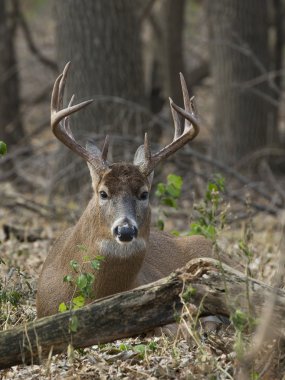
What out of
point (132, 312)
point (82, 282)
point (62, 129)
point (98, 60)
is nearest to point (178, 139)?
point (62, 129)

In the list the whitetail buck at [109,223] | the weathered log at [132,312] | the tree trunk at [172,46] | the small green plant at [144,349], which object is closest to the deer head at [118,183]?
the whitetail buck at [109,223]

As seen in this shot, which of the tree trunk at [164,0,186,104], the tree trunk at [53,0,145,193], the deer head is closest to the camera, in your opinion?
the deer head

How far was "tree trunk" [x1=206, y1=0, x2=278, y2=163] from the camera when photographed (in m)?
13.0

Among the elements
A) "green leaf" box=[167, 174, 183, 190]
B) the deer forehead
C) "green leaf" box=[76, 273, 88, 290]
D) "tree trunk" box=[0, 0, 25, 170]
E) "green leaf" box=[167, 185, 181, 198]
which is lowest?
"green leaf" box=[76, 273, 88, 290]

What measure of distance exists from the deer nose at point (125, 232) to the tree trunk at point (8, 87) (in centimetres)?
956

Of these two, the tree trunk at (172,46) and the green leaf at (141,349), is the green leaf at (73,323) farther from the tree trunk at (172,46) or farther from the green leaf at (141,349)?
the tree trunk at (172,46)

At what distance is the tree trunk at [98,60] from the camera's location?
1073cm

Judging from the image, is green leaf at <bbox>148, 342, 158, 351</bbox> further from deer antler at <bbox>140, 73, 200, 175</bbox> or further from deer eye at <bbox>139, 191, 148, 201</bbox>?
deer antler at <bbox>140, 73, 200, 175</bbox>

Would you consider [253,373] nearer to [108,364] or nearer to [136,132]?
[108,364]

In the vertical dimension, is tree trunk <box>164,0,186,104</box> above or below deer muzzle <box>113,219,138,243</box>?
above

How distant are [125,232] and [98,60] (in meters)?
5.28

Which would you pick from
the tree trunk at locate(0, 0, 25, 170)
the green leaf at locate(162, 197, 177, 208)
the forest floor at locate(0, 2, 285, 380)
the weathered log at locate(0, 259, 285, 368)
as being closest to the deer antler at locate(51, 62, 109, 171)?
the forest floor at locate(0, 2, 285, 380)

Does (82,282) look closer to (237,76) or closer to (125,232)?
(125,232)

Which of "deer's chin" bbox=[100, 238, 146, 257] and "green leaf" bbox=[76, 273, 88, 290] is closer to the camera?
"green leaf" bbox=[76, 273, 88, 290]
